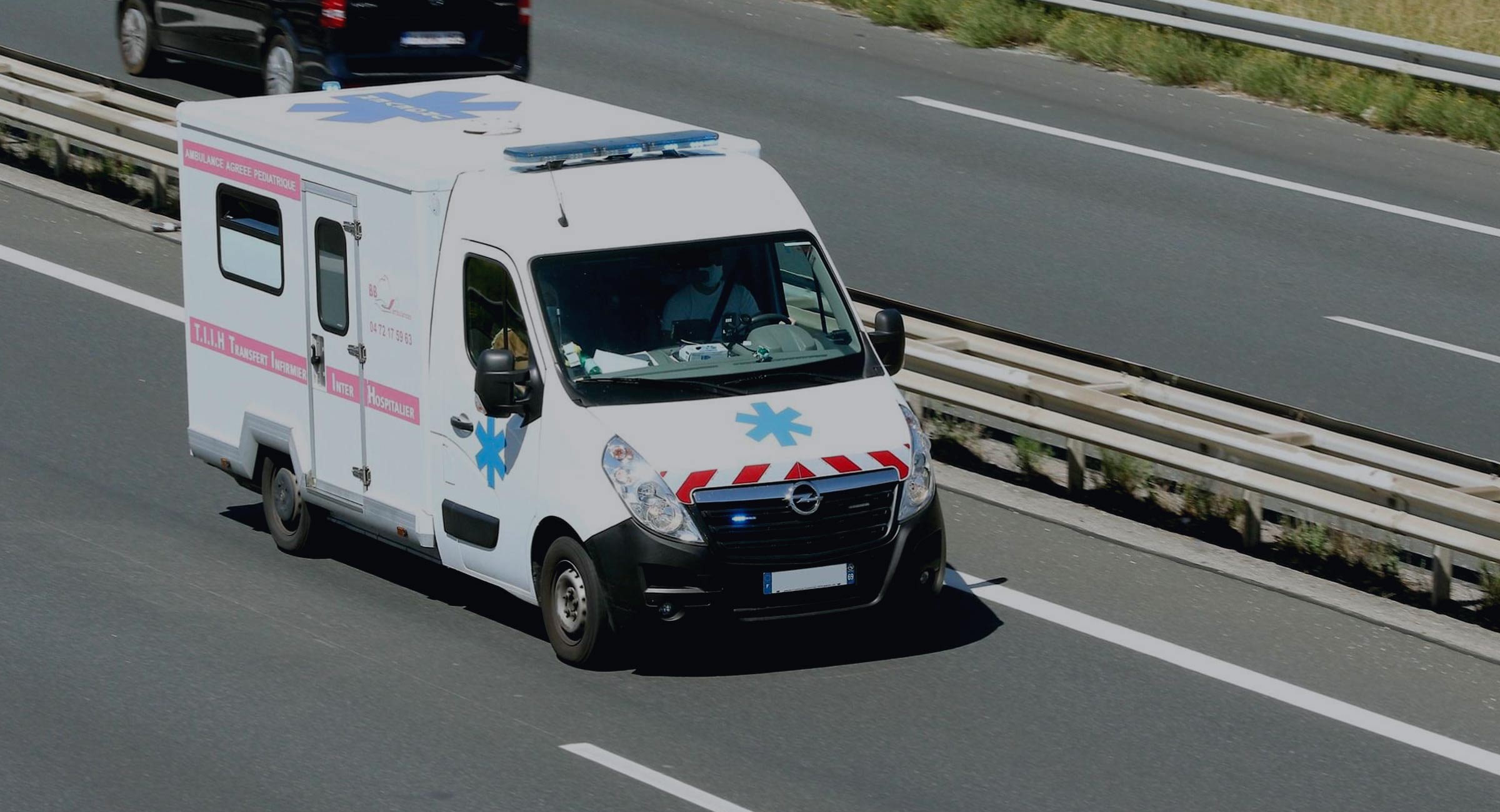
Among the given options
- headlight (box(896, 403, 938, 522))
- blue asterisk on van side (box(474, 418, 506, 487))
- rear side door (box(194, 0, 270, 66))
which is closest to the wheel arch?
blue asterisk on van side (box(474, 418, 506, 487))

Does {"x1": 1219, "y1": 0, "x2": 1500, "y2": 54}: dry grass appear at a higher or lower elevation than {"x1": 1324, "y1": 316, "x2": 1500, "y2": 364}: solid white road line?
higher

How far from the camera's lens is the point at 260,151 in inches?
438

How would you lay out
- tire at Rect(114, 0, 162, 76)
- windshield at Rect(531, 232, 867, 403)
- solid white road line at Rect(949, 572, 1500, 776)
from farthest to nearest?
tire at Rect(114, 0, 162, 76) < windshield at Rect(531, 232, 867, 403) < solid white road line at Rect(949, 572, 1500, 776)

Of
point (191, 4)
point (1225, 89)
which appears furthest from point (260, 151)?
point (1225, 89)

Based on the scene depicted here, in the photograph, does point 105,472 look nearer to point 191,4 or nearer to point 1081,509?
point 1081,509

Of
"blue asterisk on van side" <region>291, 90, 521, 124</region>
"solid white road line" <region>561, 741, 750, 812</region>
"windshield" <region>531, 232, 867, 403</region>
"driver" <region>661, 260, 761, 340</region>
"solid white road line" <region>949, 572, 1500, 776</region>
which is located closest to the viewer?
Result: "solid white road line" <region>561, 741, 750, 812</region>

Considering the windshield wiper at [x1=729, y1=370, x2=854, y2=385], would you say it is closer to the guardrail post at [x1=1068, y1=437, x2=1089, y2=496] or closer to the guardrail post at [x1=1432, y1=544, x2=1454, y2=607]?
the guardrail post at [x1=1068, y1=437, x2=1089, y2=496]

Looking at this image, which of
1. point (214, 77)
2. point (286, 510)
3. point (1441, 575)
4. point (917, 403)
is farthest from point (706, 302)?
point (214, 77)

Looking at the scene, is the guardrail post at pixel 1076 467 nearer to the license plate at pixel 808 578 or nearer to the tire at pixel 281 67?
the license plate at pixel 808 578

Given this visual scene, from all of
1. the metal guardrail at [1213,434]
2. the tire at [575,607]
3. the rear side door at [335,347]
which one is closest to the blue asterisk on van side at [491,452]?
the tire at [575,607]

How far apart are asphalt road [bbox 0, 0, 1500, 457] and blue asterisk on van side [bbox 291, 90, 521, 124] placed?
15.2 ft

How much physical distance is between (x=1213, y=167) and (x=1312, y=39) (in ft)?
9.41

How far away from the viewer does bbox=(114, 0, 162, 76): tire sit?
2081 centimetres

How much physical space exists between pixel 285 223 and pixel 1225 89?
12.4 m
